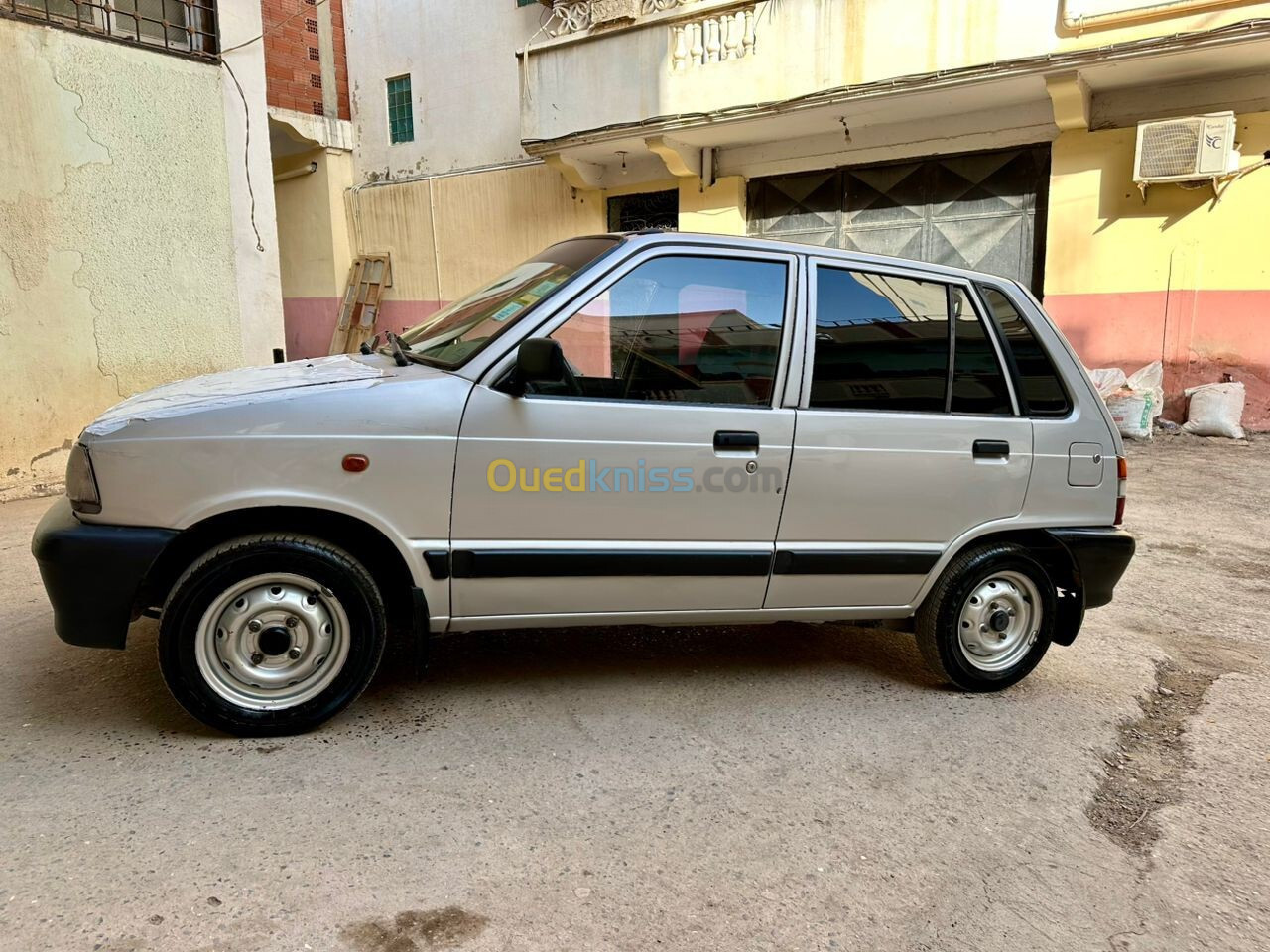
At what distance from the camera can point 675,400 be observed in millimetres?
3258

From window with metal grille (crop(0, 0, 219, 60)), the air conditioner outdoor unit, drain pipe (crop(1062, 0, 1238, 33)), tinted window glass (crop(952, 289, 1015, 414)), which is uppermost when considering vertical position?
drain pipe (crop(1062, 0, 1238, 33))

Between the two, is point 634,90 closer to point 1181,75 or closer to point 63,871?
point 1181,75

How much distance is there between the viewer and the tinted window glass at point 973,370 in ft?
11.7

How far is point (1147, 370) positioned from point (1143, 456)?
54.4 inches

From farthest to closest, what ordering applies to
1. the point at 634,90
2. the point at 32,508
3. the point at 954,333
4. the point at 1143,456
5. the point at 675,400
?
1. the point at 634,90
2. the point at 1143,456
3. the point at 32,508
4. the point at 954,333
5. the point at 675,400

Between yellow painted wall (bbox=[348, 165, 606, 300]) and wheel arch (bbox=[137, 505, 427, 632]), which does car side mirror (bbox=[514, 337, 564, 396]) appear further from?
yellow painted wall (bbox=[348, 165, 606, 300])

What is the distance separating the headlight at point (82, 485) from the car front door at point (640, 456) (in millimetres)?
1139

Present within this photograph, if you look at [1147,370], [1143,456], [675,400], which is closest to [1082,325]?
[1147,370]

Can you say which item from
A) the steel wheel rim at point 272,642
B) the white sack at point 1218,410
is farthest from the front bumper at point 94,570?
the white sack at point 1218,410

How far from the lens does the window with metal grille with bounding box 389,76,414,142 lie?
613 inches

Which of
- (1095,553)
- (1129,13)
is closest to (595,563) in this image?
(1095,553)

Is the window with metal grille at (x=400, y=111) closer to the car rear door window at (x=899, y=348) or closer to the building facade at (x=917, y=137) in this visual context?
the building facade at (x=917, y=137)

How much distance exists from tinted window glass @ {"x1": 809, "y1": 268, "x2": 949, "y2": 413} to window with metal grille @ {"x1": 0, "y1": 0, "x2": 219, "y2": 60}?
275 inches

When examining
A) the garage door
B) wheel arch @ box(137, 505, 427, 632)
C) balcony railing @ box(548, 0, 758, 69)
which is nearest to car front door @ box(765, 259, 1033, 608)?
wheel arch @ box(137, 505, 427, 632)
